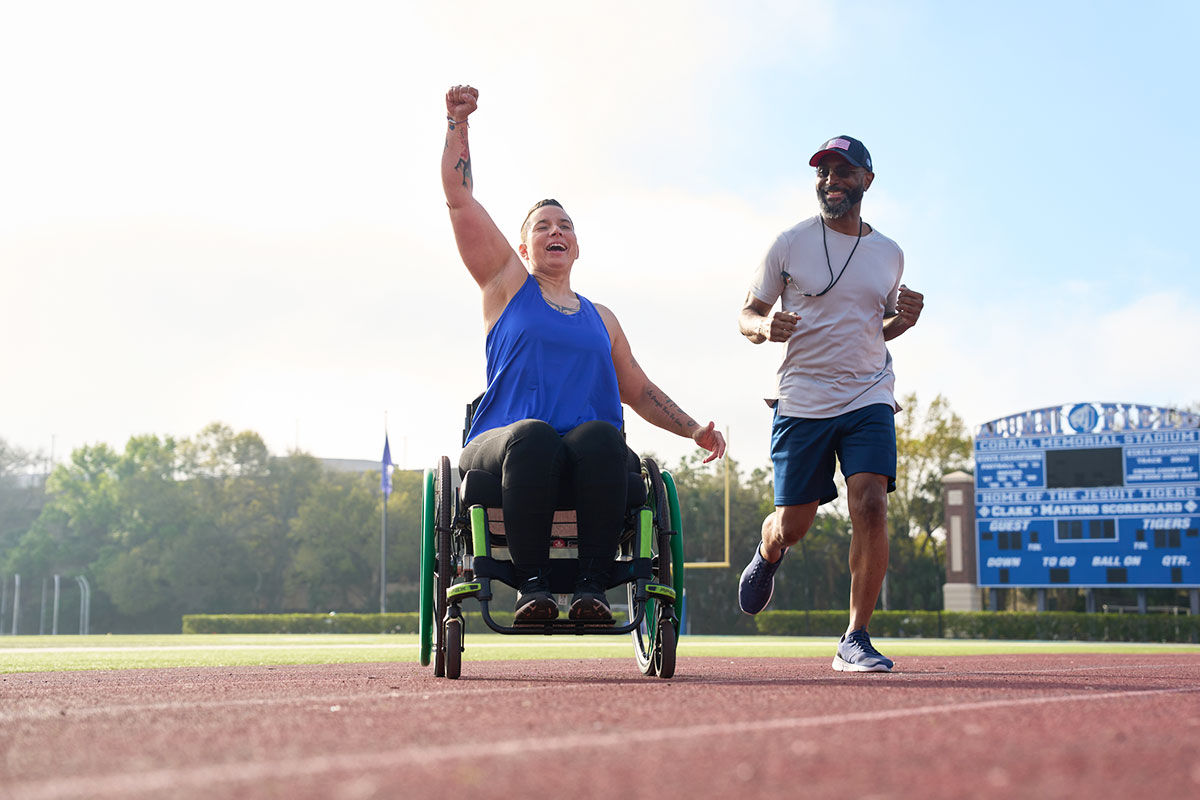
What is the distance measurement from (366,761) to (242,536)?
228 ft

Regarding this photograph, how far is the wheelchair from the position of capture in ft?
15.0

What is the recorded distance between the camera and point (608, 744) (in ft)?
7.63

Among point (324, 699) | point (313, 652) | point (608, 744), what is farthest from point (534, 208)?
point (313, 652)

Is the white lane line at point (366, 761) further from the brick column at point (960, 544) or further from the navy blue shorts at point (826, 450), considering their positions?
the brick column at point (960, 544)

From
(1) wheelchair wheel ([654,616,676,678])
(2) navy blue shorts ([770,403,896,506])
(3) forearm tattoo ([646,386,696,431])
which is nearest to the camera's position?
(1) wheelchair wheel ([654,616,676,678])

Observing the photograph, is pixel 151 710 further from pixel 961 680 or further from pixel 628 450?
pixel 961 680

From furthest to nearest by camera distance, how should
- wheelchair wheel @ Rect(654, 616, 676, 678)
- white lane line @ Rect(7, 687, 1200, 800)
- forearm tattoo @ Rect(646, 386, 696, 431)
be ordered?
forearm tattoo @ Rect(646, 386, 696, 431)
wheelchair wheel @ Rect(654, 616, 676, 678)
white lane line @ Rect(7, 687, 1200, 800)

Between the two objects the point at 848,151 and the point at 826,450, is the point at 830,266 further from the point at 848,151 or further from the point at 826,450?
the point at 826,450

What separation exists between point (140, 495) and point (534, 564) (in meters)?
69.9

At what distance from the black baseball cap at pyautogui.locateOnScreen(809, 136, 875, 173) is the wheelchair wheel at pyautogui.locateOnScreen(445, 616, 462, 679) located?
2.55 m

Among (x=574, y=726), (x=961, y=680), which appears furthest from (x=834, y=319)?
(x=574, y=726)

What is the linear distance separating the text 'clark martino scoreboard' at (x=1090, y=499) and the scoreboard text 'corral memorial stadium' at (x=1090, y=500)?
0.03 metres

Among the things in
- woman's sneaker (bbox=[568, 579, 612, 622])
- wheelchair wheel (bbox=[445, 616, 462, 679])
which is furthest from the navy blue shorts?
wheelchair wheel (bbox=[445, 616, 462, 679])

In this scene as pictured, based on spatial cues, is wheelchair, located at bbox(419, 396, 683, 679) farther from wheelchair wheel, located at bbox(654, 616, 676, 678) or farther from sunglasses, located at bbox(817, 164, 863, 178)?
sunglasses, located at bbox(817, 164, 863, 178)
